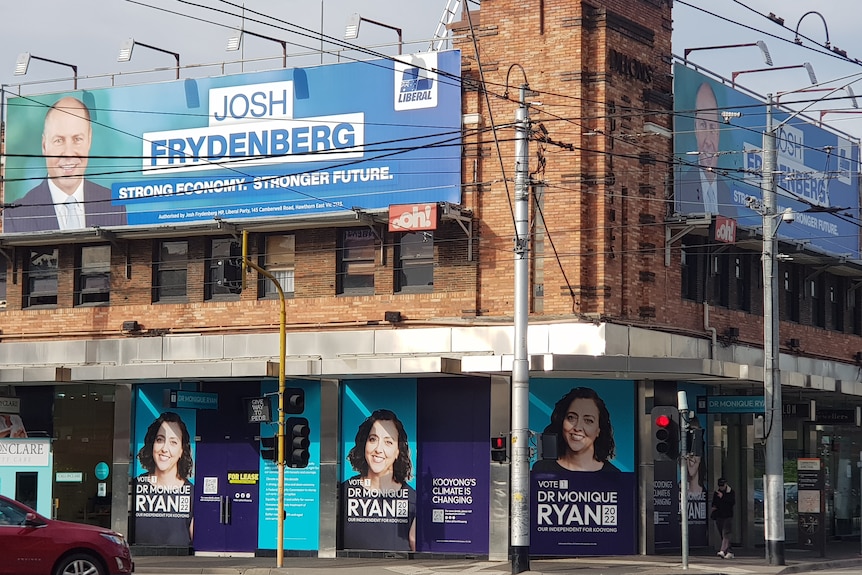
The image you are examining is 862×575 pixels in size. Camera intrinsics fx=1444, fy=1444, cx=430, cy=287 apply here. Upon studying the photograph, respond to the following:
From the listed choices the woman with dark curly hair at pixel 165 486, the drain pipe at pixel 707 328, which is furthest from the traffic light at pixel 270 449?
the drain pipe at pixel 707 328

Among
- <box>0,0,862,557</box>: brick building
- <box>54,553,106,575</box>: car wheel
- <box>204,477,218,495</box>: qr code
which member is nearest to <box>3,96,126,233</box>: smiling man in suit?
<box>0,0,862,557</box>: brick building

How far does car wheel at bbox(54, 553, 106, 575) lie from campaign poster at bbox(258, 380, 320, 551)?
37.9ft

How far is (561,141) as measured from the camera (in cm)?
3030

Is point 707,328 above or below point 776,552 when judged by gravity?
above

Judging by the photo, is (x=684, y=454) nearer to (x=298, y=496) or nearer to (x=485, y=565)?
(x=485, y=565)

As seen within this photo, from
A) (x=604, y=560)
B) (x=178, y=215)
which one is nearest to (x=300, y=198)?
(x=178, y=215)

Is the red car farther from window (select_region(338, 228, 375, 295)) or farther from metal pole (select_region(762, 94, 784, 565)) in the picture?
metal pole (select_region(762, 94, 784, 565))

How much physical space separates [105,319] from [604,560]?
43.4 feet

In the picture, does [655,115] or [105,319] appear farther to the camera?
[105,319]

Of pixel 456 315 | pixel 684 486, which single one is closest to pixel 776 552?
pixel 684 486

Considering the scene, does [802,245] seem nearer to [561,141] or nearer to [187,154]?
[561,141]

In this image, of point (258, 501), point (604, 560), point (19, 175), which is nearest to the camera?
point (604, 560)

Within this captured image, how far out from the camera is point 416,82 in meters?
31.1

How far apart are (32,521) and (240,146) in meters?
14.3
